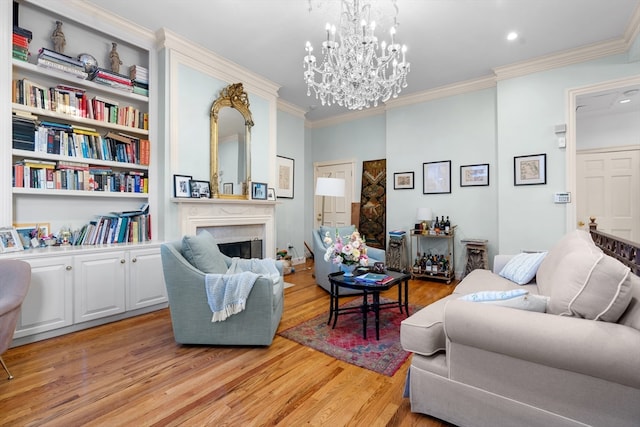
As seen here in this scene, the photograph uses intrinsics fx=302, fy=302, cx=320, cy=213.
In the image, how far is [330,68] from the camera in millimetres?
2818

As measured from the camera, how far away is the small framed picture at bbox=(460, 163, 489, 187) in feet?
15.0

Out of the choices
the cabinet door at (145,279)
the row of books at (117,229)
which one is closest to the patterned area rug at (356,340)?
the cabinet door at (145,279)

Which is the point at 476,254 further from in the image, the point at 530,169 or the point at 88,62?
the point at 88,62

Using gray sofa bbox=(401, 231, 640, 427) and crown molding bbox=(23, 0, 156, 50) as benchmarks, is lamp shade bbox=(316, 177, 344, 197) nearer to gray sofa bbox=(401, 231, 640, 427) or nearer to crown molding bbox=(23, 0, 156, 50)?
crown molding bbox=(23, 0, 156, 50)

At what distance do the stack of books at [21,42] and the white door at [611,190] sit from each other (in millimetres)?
7512

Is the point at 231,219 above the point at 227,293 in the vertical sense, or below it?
above

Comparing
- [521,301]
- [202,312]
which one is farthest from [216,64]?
[521,301]

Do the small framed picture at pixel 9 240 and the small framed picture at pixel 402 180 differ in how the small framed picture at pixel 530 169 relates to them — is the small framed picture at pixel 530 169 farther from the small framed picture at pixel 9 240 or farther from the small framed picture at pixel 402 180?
the small framed picture at pixel 9 240

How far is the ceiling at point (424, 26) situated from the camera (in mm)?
2930

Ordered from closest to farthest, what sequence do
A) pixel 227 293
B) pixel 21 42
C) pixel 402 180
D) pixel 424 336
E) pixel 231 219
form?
pixel 424 336
pixel 227 293
pixel 21 42
pixel 231 219
pixel 402 180

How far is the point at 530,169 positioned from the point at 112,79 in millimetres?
5136

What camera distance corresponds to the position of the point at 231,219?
415cm

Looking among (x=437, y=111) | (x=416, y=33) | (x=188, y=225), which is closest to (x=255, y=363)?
(x=188, y=225)

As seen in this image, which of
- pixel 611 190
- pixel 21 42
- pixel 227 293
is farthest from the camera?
pixel 611 190
